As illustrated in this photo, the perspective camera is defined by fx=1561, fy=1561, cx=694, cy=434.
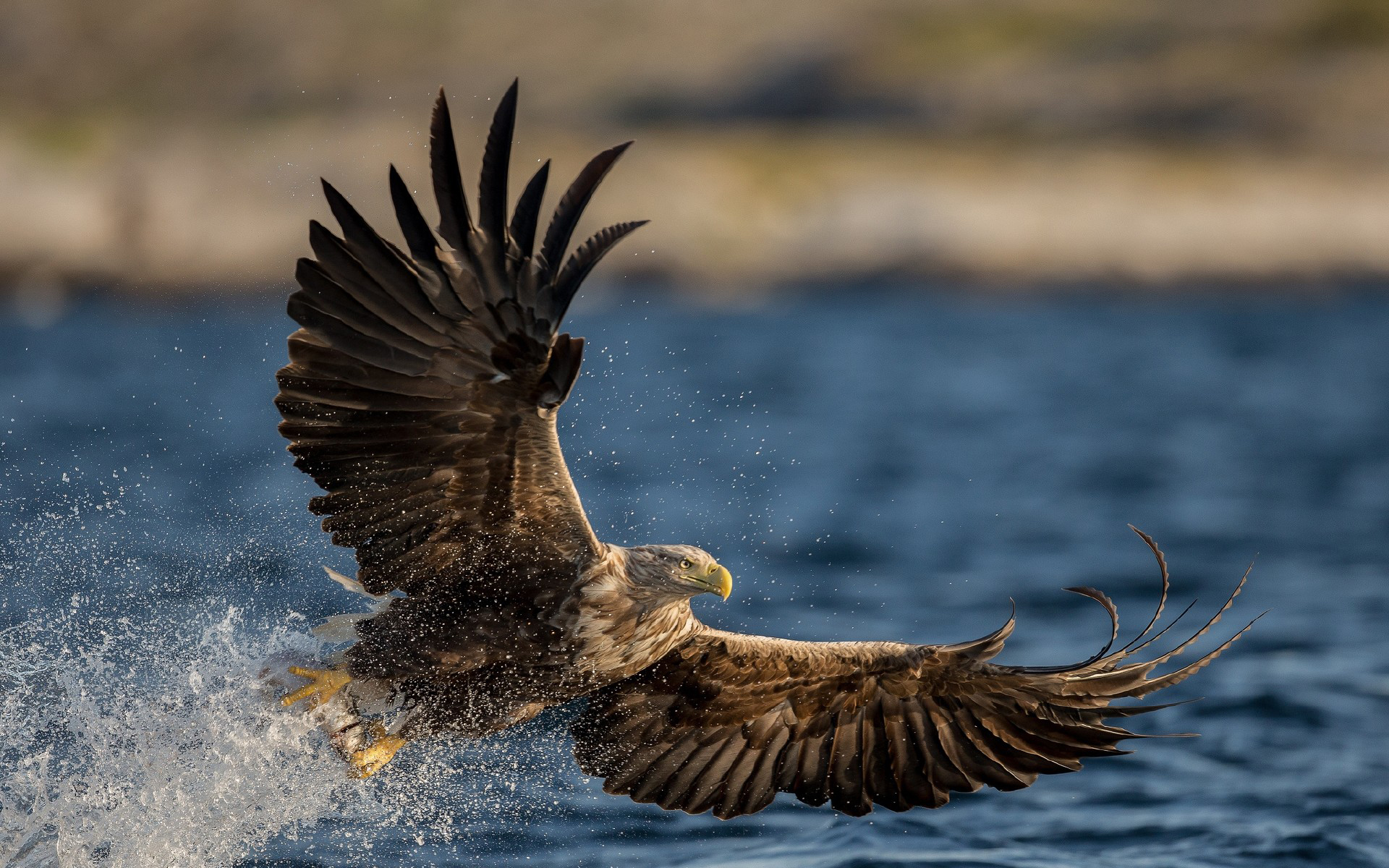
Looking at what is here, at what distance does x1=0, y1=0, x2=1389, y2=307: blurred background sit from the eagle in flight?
106 ft

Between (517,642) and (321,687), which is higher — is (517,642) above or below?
above

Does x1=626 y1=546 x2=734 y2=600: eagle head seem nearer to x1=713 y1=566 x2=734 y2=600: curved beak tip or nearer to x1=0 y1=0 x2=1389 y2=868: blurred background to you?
x1=713 y1=566 x2=734 y2=600: curved beak tip

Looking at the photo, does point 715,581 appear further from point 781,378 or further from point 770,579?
point 781,378

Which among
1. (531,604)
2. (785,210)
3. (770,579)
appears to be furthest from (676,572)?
(785,210)

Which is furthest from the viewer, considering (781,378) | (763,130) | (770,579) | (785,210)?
(763,130)

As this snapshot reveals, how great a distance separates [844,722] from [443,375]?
7.89 ft

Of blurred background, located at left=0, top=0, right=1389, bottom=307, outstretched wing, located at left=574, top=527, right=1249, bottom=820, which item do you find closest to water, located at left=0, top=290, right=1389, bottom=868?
outstretched wing, located at left=574, top=527, right=1249, bottom=820

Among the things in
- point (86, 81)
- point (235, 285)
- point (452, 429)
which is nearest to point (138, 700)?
point (452, 429)

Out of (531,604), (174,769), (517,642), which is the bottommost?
(174,769)

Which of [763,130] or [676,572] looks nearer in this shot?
[676,572]

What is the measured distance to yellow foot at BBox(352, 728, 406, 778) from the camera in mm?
6551

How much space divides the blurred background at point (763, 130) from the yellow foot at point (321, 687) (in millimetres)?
31970

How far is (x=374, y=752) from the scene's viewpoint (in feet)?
21.5

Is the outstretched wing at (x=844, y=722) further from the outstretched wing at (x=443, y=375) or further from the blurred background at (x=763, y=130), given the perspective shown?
the blurred background at (x=763, y=130)
